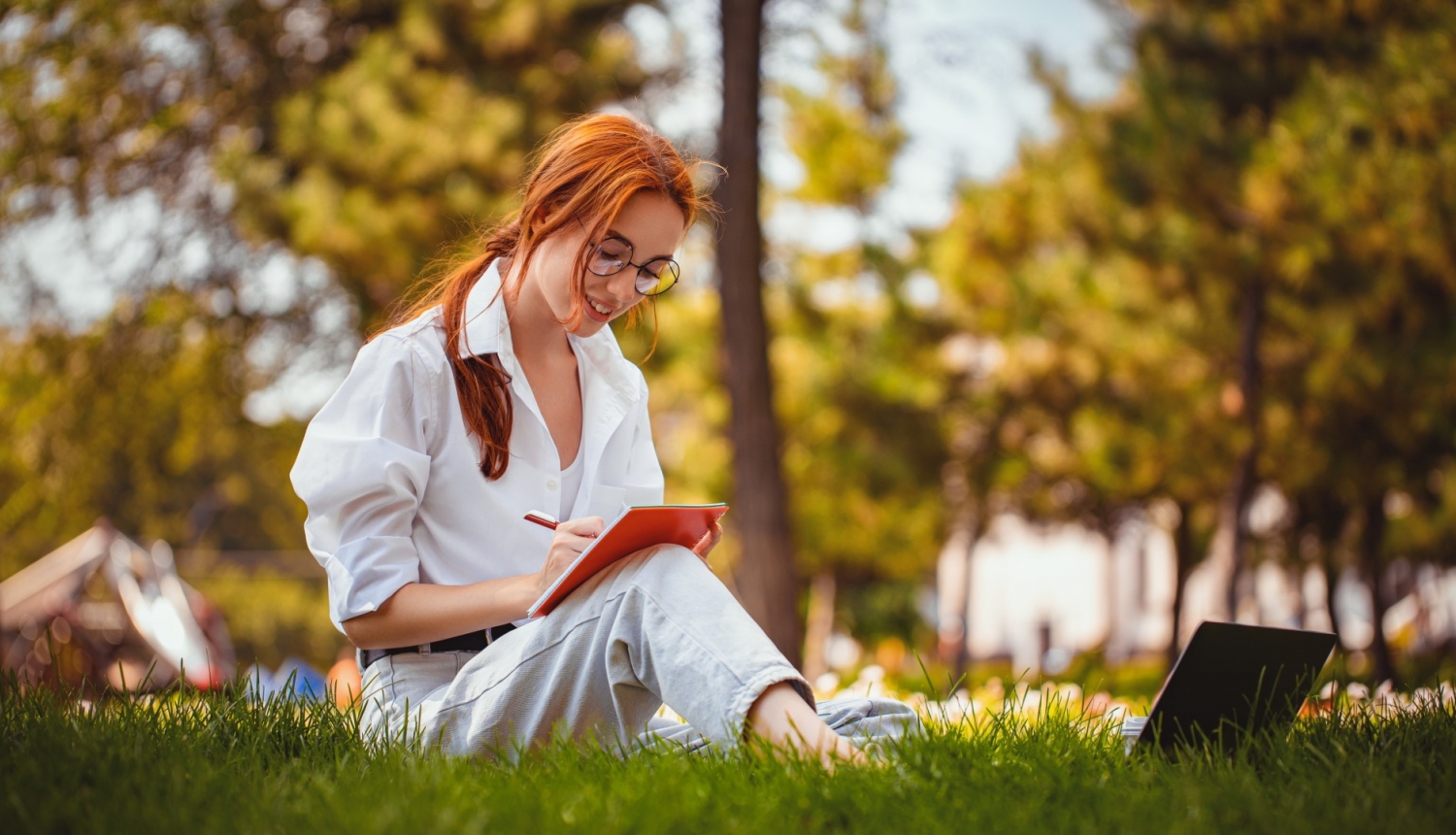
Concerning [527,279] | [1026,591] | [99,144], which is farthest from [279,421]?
[1026,591]

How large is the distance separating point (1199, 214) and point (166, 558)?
1025 cm

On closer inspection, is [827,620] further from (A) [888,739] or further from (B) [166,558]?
(A) [888,739]

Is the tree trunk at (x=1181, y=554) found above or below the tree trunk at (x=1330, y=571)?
above

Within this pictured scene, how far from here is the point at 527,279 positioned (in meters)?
2.60

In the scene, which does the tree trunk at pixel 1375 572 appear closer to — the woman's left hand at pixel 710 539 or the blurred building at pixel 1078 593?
the woman's left hand at pixel 710 539

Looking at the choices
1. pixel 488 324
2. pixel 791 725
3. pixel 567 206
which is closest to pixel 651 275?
pixel 567 206

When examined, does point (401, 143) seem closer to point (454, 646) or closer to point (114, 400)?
point (114, 400)

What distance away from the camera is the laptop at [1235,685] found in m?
2.14

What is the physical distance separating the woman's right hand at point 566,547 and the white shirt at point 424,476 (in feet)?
0.98

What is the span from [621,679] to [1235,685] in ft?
3.76

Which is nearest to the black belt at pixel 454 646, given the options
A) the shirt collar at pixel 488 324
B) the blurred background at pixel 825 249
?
the shirt collar at pixel 488 324

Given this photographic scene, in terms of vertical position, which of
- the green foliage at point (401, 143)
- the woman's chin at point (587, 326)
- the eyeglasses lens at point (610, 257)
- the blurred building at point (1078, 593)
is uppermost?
the green foliage at point (401, 143)

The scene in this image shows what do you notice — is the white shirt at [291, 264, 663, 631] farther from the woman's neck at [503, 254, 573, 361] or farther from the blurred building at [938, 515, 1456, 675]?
the blurred building at [938, 515, 1456, 675]

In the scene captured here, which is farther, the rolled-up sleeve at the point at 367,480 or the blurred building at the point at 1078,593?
the blurred building at the point at 1078,593
